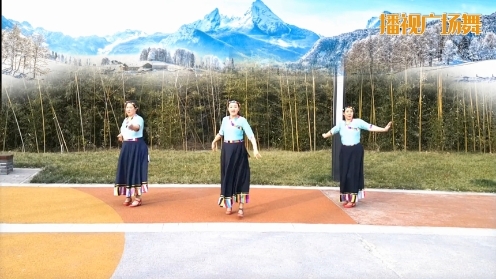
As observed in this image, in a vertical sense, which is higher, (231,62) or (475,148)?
(231,62)

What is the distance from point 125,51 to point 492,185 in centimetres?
622

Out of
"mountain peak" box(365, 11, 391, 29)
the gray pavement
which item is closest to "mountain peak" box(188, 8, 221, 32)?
"mountain peak" box(365, 11, 391, 29)

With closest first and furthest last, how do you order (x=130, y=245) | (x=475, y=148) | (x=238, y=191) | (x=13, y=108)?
1. (x=130, y=245)
2. (x=238, y=191)
3. (x=13, y=108)
4. (x=475, y=148)

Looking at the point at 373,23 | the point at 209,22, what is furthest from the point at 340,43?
the point at 209,22

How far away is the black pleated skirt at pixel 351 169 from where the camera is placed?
5.24 metres

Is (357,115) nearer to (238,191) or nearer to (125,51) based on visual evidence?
(125,51)

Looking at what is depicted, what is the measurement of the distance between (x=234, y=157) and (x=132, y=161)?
113cm

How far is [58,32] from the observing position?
7.88 m

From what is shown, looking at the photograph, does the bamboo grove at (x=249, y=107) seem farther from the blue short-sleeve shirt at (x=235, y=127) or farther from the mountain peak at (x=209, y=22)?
the blue short-sleeve shirt at (x=235, y=127)

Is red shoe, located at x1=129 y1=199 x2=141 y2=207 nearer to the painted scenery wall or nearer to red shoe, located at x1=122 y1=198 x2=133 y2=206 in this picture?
red shoe, located at x1=122 y1=198 x2=133 y2=206

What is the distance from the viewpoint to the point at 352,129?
205 inches

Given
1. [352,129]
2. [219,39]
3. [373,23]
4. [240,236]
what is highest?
[373,23]

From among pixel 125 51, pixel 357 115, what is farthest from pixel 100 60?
pixel 357 115

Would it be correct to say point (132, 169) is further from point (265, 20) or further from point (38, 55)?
point (38, 55)
